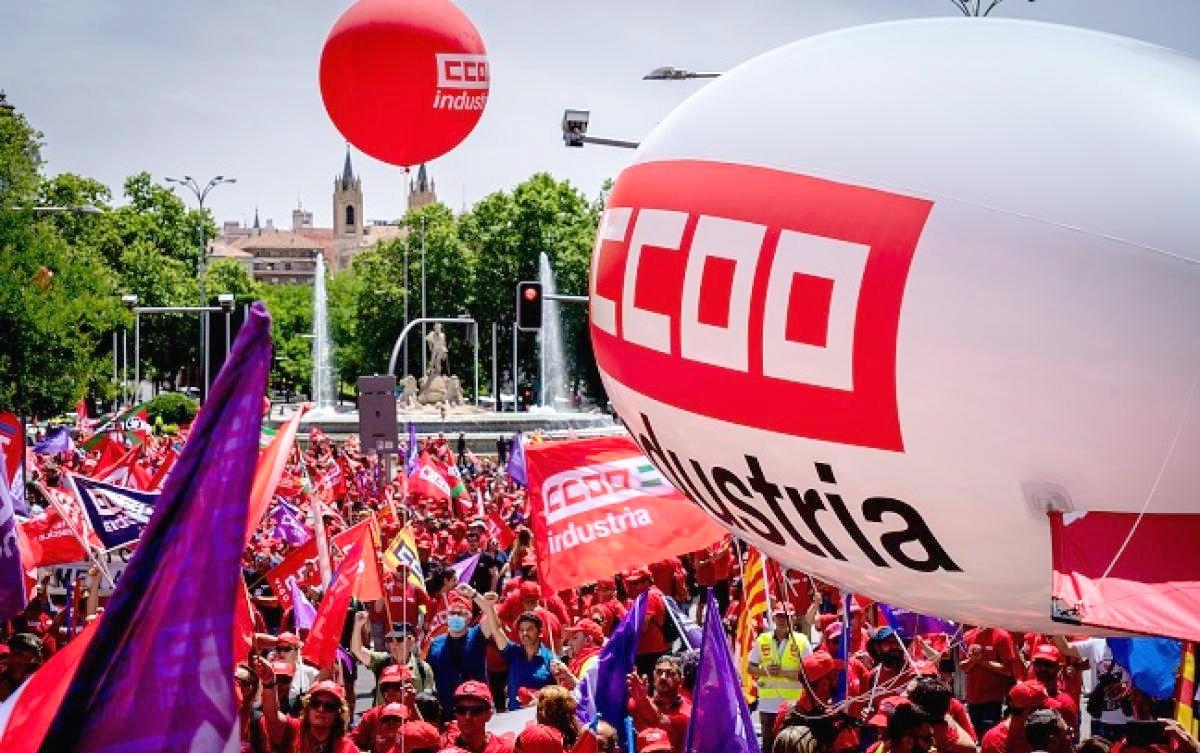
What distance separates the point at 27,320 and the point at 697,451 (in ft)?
105

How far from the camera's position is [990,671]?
9953 mm

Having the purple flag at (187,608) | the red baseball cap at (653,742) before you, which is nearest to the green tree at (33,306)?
the red baseball cap at (653,742)

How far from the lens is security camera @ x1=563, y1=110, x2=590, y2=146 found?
18344mm

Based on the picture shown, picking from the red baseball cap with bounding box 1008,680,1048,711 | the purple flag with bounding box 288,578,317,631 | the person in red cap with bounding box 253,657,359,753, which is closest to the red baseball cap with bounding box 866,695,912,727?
the red baseball cap with bounding box 1008,680,1048,711

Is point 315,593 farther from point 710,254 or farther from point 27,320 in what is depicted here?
point 27,320

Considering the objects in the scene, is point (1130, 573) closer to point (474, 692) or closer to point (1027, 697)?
point (1027, 697)

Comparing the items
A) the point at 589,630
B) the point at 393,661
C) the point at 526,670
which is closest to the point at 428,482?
the point at 393,661

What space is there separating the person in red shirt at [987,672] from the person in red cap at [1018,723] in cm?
216

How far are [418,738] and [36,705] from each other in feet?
9.16

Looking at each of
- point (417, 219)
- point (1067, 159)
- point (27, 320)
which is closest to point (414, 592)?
point (1067, 159)

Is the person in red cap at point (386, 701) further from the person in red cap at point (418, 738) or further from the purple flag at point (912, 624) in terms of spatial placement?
the purple flag at point (912, 624)

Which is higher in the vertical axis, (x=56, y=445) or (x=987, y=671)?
(x=987, y=671)

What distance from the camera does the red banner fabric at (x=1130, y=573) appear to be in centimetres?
477

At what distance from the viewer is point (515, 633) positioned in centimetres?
1072
